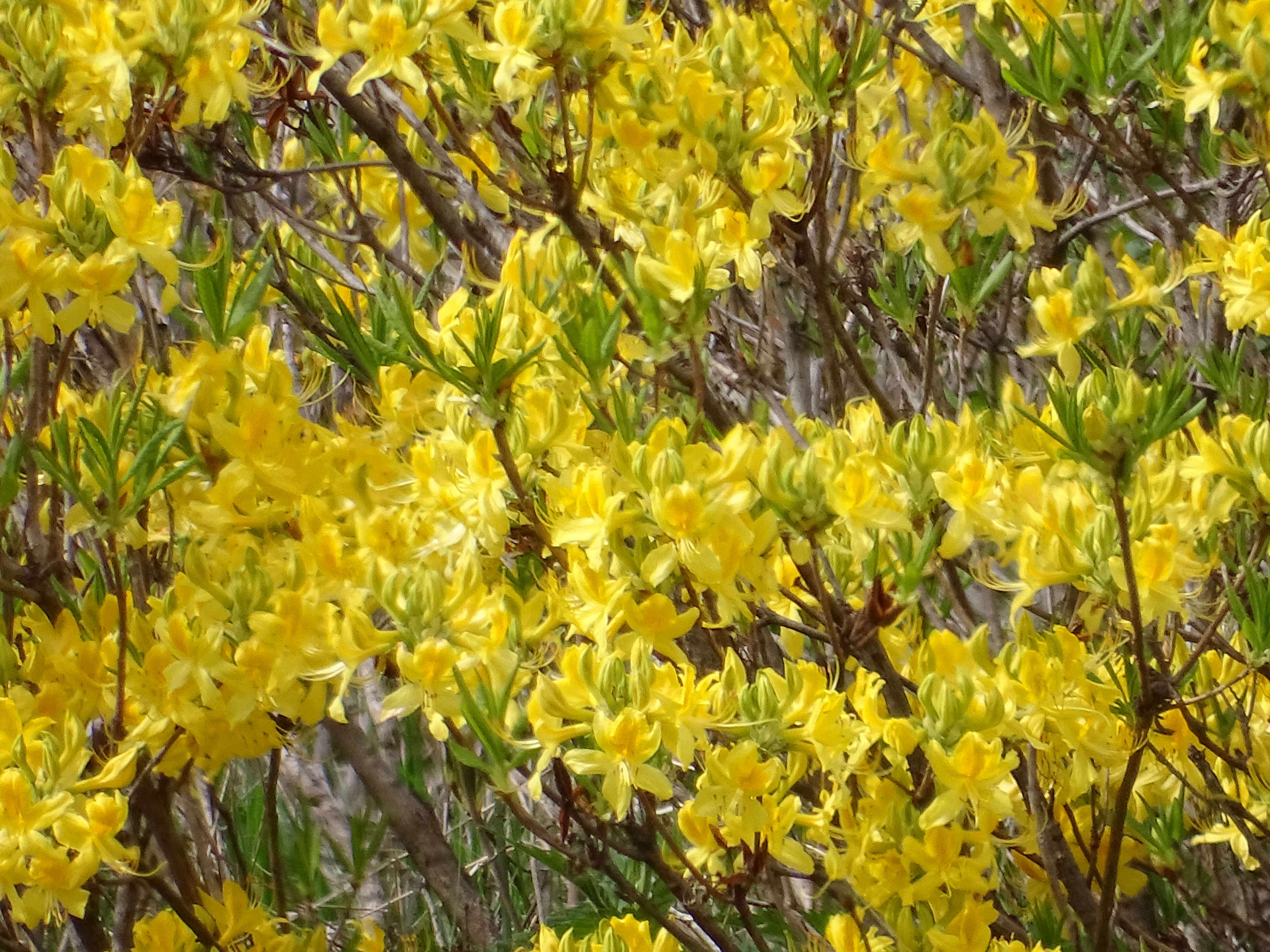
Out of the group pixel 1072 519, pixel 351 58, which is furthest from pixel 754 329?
pixel 1072 519

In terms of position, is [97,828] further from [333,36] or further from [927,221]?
[927,221]

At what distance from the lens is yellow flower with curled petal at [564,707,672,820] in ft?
3.54

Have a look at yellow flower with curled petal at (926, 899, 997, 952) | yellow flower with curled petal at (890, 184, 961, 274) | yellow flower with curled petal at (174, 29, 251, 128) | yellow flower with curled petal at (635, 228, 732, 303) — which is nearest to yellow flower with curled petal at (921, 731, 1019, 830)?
yellow flower with curled petal at (926, 899, 997, 952)

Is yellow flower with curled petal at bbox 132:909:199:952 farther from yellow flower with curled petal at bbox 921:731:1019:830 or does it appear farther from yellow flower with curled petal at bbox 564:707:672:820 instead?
yellow flower with curled petal at bbox 921:731:1019:830

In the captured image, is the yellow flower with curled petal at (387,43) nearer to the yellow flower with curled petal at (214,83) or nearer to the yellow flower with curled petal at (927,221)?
the yellow flower with curled petal at (214,83)

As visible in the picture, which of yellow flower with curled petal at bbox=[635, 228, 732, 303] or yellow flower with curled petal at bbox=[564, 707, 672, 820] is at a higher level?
yellow flower with curled petal at bbox=[635, 228, 732, 303]

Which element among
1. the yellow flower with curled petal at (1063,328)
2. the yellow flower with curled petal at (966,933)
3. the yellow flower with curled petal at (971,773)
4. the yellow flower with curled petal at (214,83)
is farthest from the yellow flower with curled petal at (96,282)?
the yellow flower with curled petal at (1063,328)

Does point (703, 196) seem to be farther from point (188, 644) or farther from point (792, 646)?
point (188, 644)

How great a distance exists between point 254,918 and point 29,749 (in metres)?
0.35

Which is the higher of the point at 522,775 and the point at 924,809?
the point at 924,809

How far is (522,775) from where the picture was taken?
2.00m

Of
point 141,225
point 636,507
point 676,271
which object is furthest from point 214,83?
point 636,507

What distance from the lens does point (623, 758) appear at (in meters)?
1.10

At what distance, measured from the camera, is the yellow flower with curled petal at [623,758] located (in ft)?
3.54
